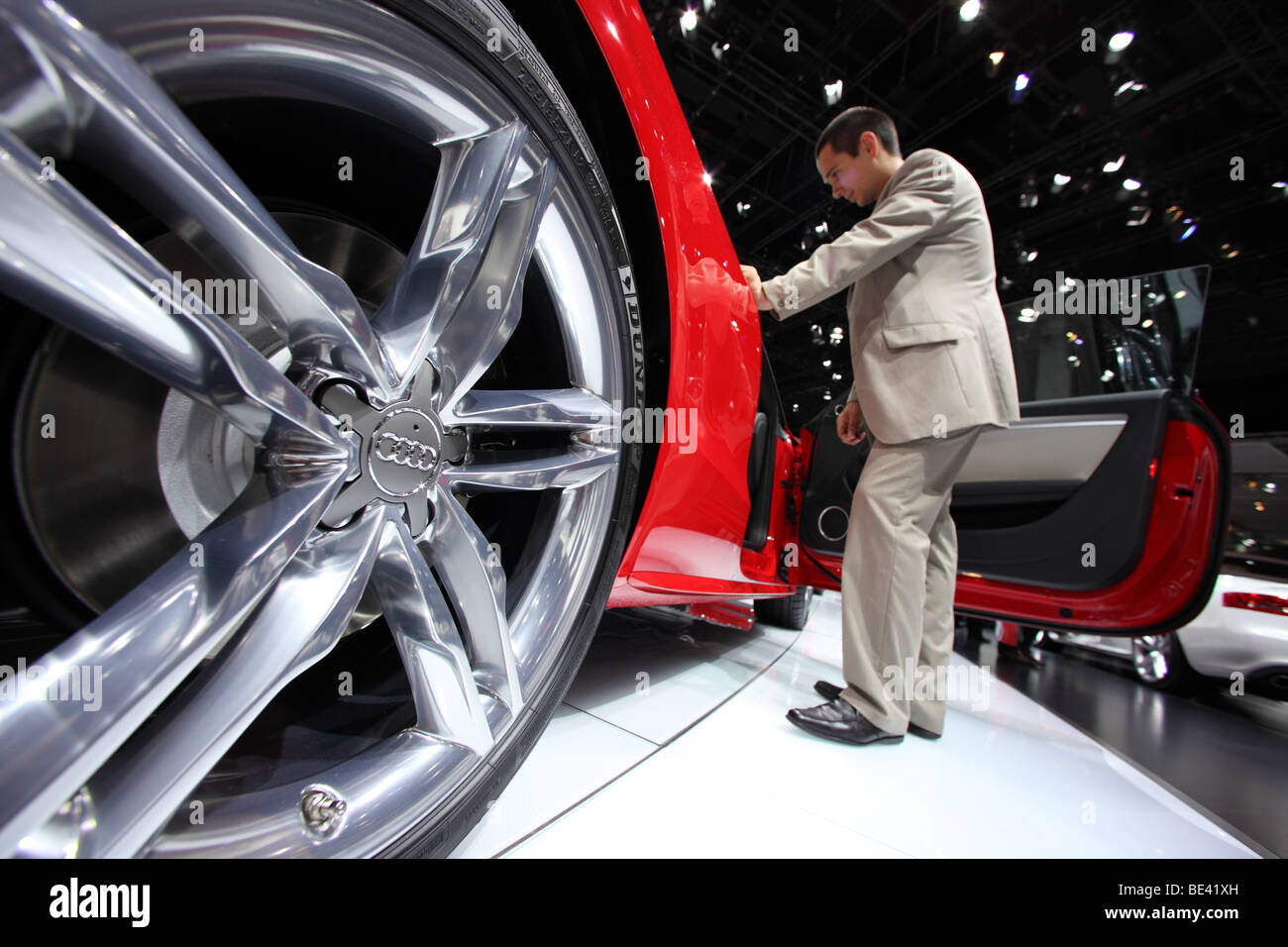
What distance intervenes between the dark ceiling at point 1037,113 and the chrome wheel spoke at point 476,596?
502 centimetres

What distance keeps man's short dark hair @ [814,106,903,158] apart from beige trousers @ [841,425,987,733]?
84cm

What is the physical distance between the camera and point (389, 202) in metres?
0.77

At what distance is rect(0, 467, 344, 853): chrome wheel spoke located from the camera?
1.14ft

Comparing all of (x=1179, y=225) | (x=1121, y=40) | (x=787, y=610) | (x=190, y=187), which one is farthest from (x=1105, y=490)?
(x=1179, y=225)

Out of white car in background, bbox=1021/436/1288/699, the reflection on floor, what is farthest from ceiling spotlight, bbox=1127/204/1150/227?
the reflection on floor

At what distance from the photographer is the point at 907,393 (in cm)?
Answer: 126

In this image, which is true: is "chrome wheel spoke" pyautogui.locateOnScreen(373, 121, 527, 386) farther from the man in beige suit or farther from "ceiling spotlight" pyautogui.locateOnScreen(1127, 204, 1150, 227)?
"ceiling spotlight" pyautogui.locateOnScreen(1127, 204, 1150, 227)

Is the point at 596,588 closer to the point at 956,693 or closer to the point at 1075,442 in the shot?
the point at 1075,442

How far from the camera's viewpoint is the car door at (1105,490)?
1.35 meters

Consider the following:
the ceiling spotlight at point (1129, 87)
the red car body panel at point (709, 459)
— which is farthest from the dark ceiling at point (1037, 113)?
the red car body panel at point (709, 459)

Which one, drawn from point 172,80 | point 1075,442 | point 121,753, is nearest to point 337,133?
point 172,80

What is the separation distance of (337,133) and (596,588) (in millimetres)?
666

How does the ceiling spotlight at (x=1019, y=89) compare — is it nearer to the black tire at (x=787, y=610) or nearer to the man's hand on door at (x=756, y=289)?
the black tire at (x=787, y=610)

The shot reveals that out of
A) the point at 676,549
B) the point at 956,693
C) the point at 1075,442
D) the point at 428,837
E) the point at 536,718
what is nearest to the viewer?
the point at 428,837
